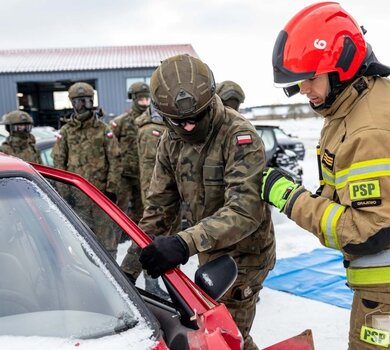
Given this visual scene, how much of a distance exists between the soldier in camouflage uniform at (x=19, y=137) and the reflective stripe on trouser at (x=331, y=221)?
4519 millimetres

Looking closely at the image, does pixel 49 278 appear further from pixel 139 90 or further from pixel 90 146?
pixel 139 90

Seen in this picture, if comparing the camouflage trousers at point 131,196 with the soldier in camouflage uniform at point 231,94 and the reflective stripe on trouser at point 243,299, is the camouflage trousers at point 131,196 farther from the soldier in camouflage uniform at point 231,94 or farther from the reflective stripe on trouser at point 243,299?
the reflective stripe on trouser at point 243,299

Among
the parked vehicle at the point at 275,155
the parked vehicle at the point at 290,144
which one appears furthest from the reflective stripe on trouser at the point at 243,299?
the parked vehicle at the point at 290,144

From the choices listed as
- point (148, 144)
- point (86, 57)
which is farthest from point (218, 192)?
point (86, 57)

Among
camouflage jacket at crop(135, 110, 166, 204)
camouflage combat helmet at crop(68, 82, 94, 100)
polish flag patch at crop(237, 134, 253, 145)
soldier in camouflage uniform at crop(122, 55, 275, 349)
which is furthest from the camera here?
camouflage combat helmet at crop(68, 82, 94, 100)

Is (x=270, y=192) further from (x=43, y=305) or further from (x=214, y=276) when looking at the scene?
(x=43, y=305)

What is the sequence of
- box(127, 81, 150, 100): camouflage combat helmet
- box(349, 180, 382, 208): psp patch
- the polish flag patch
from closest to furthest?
1. box(349, 180, 382, 208): psp patch
2. the polish flag patch
3. box(127, 81, 150, 100): camouflage combat helmet

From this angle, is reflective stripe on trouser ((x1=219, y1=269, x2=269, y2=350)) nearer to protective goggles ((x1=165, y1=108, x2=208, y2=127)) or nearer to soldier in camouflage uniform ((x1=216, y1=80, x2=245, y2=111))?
protective goggles ((x1=165, y1=108, x2=208, y2=127))

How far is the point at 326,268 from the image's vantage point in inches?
191

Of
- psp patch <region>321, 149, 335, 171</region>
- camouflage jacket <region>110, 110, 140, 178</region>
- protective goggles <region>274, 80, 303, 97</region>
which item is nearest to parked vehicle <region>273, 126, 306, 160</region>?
camouflage jacket <region>110, 110, 140, 178</region>

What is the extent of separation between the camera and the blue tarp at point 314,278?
4207mm

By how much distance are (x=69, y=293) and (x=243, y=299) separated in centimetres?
116

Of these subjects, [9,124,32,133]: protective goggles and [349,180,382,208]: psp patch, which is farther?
[9,124,32,133]: protective goggles

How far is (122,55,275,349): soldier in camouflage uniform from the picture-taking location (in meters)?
2.09
